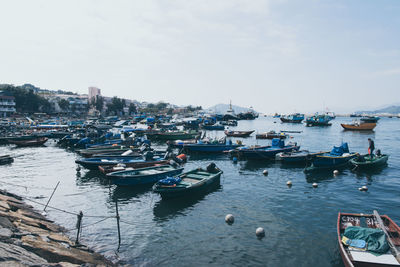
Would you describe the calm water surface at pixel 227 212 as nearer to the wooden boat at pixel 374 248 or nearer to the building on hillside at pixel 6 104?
the wooden boat at pixel 374 248

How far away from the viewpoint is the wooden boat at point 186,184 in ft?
57.9

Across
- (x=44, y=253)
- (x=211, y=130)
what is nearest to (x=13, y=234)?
(x=44, y=253)

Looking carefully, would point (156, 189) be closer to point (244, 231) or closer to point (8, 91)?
point (244, 231)

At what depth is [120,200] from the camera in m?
19.2

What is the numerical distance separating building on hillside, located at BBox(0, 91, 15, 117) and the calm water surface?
77.9 metres

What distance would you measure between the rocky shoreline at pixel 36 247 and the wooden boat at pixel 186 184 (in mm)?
6358

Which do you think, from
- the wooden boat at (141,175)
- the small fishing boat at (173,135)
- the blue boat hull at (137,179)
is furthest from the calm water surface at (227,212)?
the small fishing boat at (173,135)

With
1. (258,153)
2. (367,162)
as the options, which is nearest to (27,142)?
(258,153)

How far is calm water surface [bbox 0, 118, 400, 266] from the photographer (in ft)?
40.3

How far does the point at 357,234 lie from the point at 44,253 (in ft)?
42.6

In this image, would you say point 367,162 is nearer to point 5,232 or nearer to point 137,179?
point 137,179

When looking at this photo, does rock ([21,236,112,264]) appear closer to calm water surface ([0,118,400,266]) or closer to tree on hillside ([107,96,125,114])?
calm water surface ([0,118,400,266])

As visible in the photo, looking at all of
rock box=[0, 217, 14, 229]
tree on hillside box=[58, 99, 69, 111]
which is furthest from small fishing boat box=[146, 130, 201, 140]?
tree on hillside box=[58, 99, 69, 111]

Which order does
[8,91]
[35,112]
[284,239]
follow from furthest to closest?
[35,112], [8,91], [284,239]
